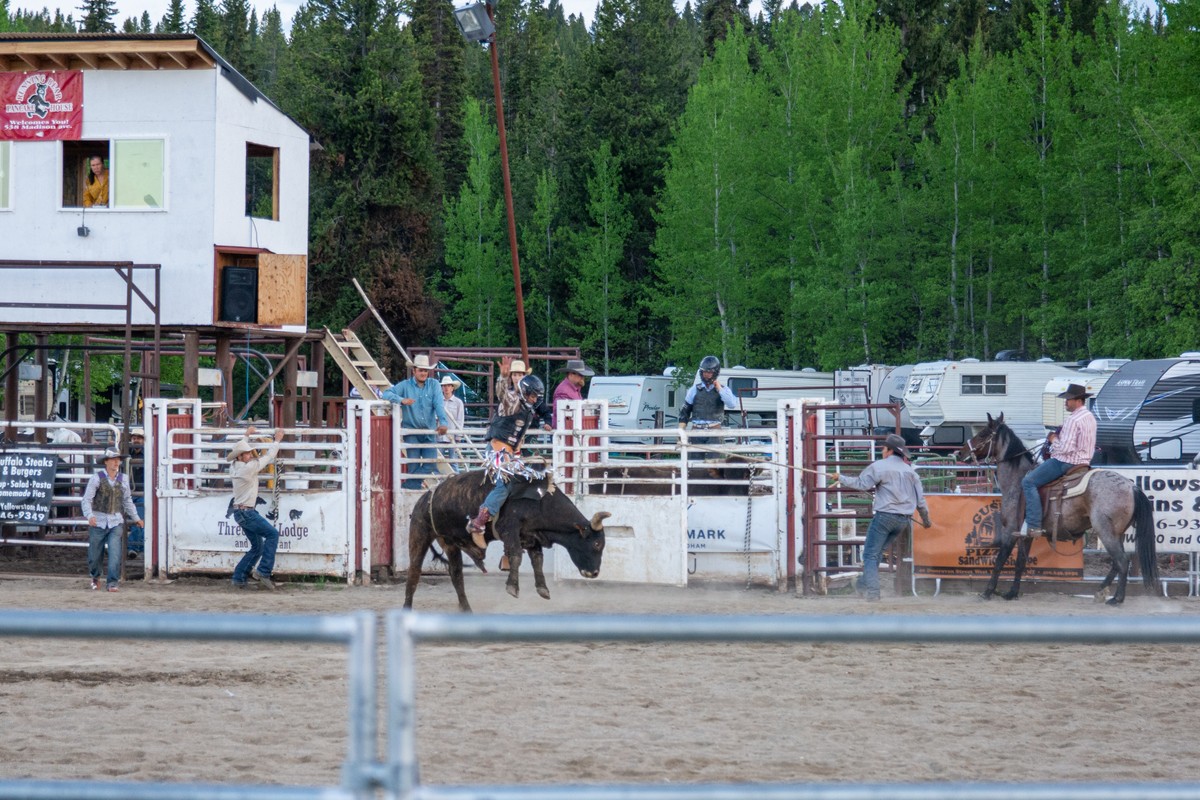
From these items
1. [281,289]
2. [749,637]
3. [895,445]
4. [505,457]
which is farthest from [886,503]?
[749,637]

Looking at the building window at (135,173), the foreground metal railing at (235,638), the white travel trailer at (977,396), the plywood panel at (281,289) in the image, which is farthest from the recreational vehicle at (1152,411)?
the foreground metal railing at (235,638)

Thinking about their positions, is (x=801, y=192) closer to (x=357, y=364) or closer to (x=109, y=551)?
(x=357, y=364)

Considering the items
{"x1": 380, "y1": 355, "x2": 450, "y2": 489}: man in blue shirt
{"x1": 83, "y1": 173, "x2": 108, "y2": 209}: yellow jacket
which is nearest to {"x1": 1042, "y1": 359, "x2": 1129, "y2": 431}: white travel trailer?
{"x1": 380, "y1": 355, "x2": 450, "y2": 489}: man in blue shirt

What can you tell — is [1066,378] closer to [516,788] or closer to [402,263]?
[402,263]

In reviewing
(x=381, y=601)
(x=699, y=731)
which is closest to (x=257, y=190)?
(x=381, y=601)

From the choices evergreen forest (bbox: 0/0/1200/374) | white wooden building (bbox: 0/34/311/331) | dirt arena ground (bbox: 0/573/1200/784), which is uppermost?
evergreen forest (bbox: 0/0/1200/374)

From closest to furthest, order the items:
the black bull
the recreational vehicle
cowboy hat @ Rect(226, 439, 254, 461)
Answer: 1. the black bull
2. cowboy hat @ Rect(226, 439, 254, 461)
3. the recreational vehicle

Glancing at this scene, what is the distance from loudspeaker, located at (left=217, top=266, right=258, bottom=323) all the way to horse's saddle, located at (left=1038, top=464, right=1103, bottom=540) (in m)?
12.1

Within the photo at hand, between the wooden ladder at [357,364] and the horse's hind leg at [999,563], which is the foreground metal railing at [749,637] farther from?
the wooden ladder at [357,364]

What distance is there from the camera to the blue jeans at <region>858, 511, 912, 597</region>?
47.6ft

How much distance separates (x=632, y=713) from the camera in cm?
831

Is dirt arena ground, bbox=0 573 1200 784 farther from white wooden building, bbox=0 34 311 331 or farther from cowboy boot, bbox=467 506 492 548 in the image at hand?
white wooden building, bbox=0 34 311 331

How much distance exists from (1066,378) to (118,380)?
30.5 meters

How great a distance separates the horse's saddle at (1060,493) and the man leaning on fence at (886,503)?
1285 millimetres
